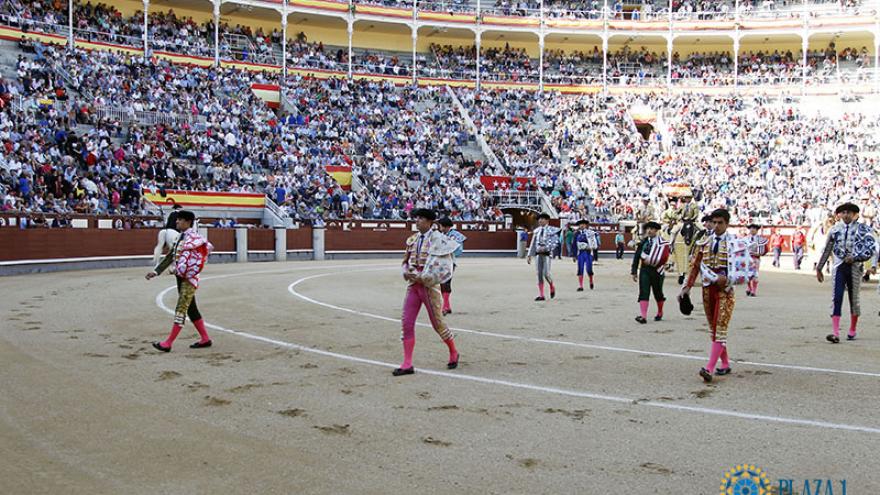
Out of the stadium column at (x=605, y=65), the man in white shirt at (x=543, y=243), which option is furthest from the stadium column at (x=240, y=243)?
the stadium column at (x=605, y=65)

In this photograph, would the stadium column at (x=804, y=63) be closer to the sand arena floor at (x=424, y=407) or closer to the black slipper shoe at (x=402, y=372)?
the sand arena floor at (x=424, y=407)

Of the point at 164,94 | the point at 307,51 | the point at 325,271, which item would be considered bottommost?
the point at 325,271

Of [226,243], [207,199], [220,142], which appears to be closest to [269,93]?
[220,142]

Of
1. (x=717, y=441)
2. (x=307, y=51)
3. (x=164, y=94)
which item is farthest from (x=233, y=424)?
(x=307, y=51)

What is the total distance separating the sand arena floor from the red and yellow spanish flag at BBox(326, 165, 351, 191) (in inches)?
886

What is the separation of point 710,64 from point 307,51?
82.6ft

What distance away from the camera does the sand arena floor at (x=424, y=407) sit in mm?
4477

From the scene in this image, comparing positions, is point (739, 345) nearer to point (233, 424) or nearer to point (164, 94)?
point (233, 424)

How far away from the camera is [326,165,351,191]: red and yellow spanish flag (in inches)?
1339

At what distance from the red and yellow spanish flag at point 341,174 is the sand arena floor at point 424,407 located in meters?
22.5

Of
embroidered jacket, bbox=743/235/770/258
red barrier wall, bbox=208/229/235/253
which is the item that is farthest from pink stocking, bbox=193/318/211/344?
red barrier wall, bbox=208/229/235/253

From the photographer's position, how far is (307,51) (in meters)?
46.6

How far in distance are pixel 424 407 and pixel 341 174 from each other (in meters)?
28.6

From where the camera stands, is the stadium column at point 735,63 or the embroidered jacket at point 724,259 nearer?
the embroidered jacket at point 724,259
